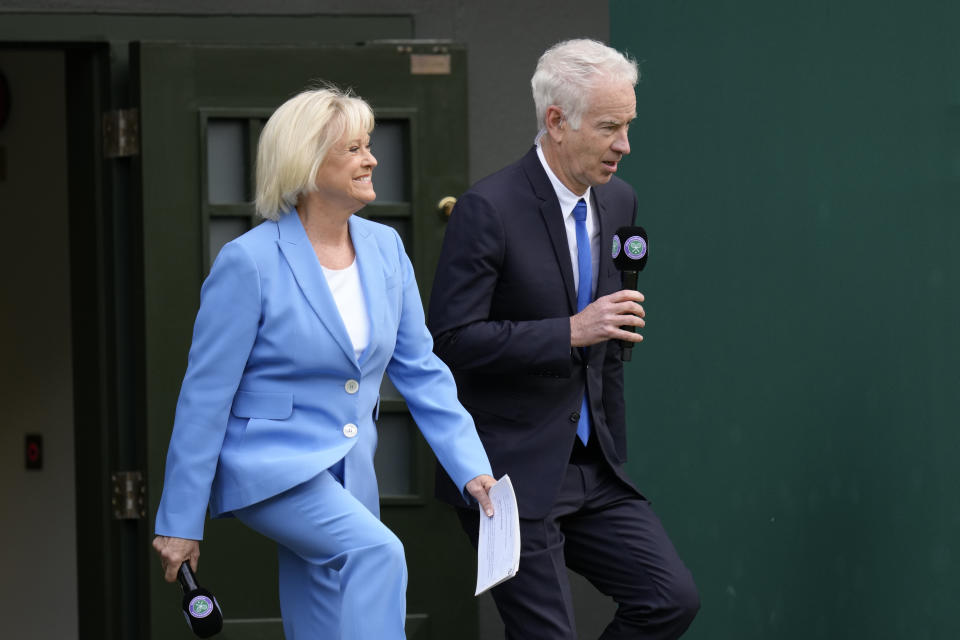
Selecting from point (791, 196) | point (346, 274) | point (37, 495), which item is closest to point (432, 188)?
point (791, 196)

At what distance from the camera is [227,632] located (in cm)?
523

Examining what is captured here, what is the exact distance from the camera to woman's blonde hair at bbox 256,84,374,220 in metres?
3.76

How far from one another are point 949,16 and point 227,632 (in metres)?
2.99

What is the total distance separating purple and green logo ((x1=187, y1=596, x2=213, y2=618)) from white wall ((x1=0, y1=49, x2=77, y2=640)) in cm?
382

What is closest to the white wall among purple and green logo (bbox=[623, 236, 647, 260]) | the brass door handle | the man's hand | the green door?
the green door

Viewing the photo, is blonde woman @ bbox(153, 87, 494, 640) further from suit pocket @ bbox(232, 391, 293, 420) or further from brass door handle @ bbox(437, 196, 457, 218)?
brass door handle @ bbox(437, 196, 457, 218)

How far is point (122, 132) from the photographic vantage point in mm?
5219

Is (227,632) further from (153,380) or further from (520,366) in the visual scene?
(520,366)

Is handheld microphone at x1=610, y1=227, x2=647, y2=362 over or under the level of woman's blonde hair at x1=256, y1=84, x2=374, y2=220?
under

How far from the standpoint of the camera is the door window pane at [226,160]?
5207 millimetres

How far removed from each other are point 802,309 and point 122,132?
2318 millimetres

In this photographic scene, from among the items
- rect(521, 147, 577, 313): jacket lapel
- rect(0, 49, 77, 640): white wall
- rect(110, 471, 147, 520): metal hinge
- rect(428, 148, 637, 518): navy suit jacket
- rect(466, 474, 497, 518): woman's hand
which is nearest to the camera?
rect(466, 474, 497, 518): woman's hand

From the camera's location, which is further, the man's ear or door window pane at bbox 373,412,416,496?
door window pane at bbox 373,412,416,496

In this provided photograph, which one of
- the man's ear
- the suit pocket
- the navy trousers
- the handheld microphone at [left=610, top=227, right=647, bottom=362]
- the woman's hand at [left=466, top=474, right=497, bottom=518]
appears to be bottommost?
the navy trousers
